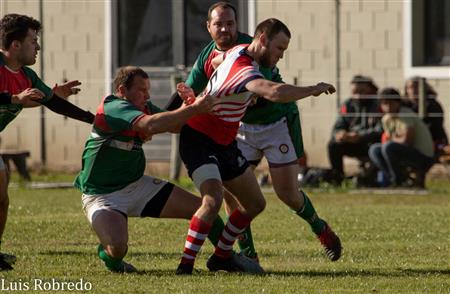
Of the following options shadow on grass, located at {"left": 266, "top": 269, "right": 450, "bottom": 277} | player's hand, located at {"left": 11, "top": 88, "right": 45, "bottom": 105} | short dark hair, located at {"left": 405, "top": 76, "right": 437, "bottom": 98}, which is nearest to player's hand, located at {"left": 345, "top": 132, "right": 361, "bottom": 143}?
short dark hair, located at {"left": 405, "top": 76, "right": 437, "bottom": 98}

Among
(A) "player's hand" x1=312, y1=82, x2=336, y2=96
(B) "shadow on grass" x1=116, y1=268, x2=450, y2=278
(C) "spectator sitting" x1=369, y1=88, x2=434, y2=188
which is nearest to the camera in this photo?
(A) "player's hand" x1=312, y1=82, x2=336, y2=96

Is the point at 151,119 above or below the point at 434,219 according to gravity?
above

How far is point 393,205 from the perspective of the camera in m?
16.1

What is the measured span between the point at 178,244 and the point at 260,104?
5.87 ft

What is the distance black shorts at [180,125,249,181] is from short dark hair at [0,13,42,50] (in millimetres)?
1335

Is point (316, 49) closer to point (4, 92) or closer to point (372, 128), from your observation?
point (372, 128)

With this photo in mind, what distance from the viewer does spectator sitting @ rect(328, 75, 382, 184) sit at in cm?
1833

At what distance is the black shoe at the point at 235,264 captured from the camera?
9.89 meters

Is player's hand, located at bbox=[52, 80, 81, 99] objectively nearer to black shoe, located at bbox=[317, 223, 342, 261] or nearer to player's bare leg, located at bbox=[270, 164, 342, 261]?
player's bare leg, located at bbox=[270, 164, 342, 261]

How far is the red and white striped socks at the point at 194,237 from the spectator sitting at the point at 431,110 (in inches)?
340

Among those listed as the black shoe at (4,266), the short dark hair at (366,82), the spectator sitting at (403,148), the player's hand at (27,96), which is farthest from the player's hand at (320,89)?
the short dark hair at (366,82)

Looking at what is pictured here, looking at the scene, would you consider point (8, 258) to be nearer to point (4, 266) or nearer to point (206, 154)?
point (4, 266)

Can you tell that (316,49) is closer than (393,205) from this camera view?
No

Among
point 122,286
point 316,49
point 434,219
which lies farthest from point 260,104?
point 316,49
